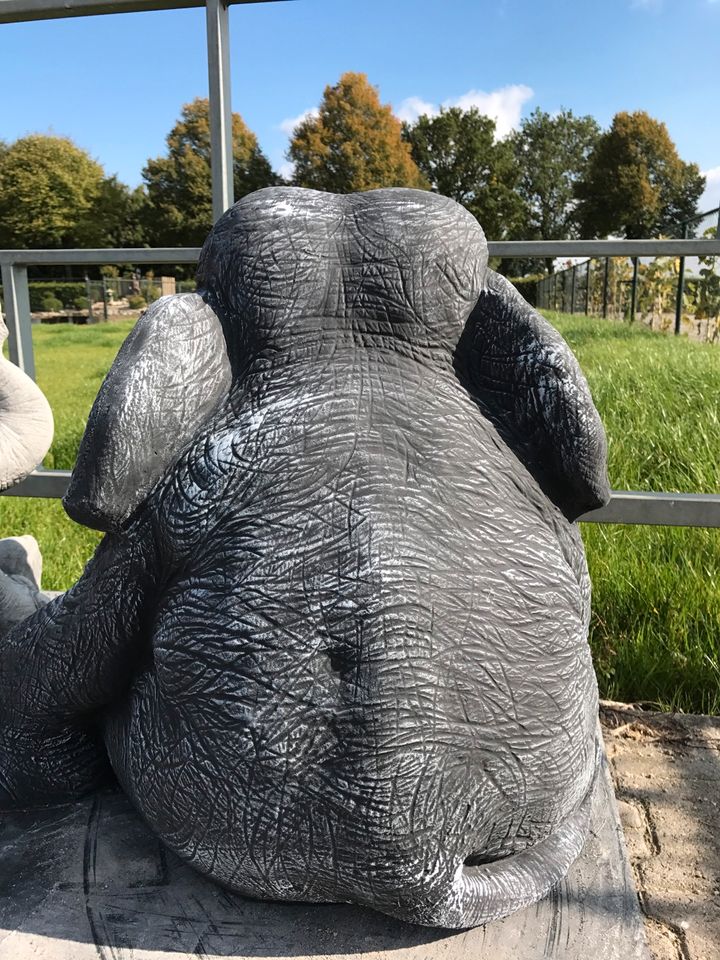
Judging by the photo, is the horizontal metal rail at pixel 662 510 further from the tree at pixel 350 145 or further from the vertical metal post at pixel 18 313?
the tree at pixel 350 145

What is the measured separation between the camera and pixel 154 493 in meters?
0.94

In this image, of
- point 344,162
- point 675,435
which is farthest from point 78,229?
point 675,435

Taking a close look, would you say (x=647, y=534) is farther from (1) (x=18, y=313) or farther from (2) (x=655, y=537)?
(1) (x=18, y=313)

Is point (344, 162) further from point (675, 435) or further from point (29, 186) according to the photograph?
point (675, 435)

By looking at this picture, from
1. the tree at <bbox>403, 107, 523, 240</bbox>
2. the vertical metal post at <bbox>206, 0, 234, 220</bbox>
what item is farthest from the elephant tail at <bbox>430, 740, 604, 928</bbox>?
the tree at <bbox>403, 107, 523, 240</bbox>

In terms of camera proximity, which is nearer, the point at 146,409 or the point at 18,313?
the point at 146,409

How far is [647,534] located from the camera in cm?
279

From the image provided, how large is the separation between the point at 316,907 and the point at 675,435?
2.60 m

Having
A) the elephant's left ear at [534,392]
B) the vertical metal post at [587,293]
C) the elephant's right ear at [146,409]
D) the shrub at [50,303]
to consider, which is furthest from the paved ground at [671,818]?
the shrub at [50,303]

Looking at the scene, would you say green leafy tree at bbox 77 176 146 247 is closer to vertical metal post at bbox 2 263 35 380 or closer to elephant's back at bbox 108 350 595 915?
vertical metal post at bbox 2 263 35 380

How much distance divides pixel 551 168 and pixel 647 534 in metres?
46.9

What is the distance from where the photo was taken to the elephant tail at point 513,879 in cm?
94

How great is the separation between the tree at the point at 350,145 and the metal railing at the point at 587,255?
1393 inches

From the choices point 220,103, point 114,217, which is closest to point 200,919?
point 220,103
